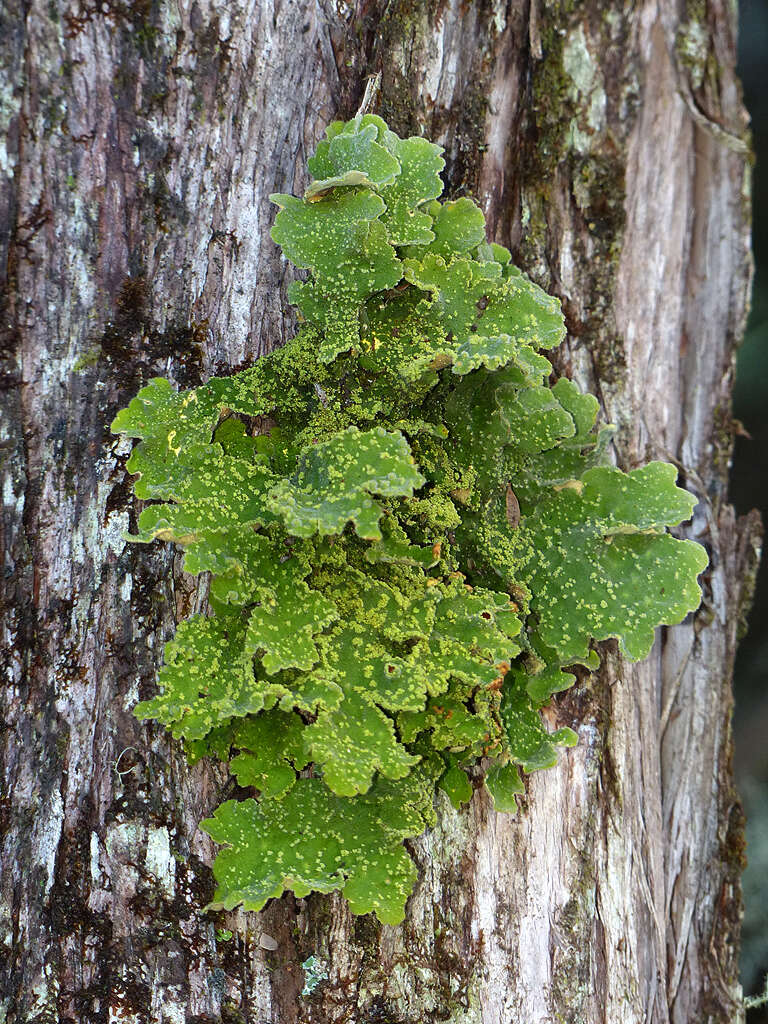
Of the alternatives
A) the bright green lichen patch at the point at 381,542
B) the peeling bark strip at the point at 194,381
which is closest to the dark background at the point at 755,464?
the peeling bark strip at the point at 194,381

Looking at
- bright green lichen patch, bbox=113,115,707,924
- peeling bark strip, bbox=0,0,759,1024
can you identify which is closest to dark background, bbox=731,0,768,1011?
peeling bark strip, bbox=0,0,759,1024

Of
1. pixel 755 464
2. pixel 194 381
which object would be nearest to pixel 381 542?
pixel 194 381

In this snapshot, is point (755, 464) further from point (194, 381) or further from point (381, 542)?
point (194, 381)

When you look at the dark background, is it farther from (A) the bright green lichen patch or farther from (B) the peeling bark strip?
(A) the bright green lichen patch

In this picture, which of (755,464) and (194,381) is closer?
(194,381)

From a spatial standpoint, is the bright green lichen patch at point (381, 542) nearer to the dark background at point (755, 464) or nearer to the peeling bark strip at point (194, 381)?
the peeling bark strip at point (194, 381)

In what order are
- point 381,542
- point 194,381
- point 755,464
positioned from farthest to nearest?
point 755,464 < point 194,381 < point 381,542

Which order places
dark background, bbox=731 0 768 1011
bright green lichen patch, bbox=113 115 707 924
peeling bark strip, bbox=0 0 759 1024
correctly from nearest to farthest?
1. bright green lichen patch, bbox=113 115 707 924
2. peeling bark strip, bbox=0 0 759 1024
3. dark background, bbox=731 0 768 1011
